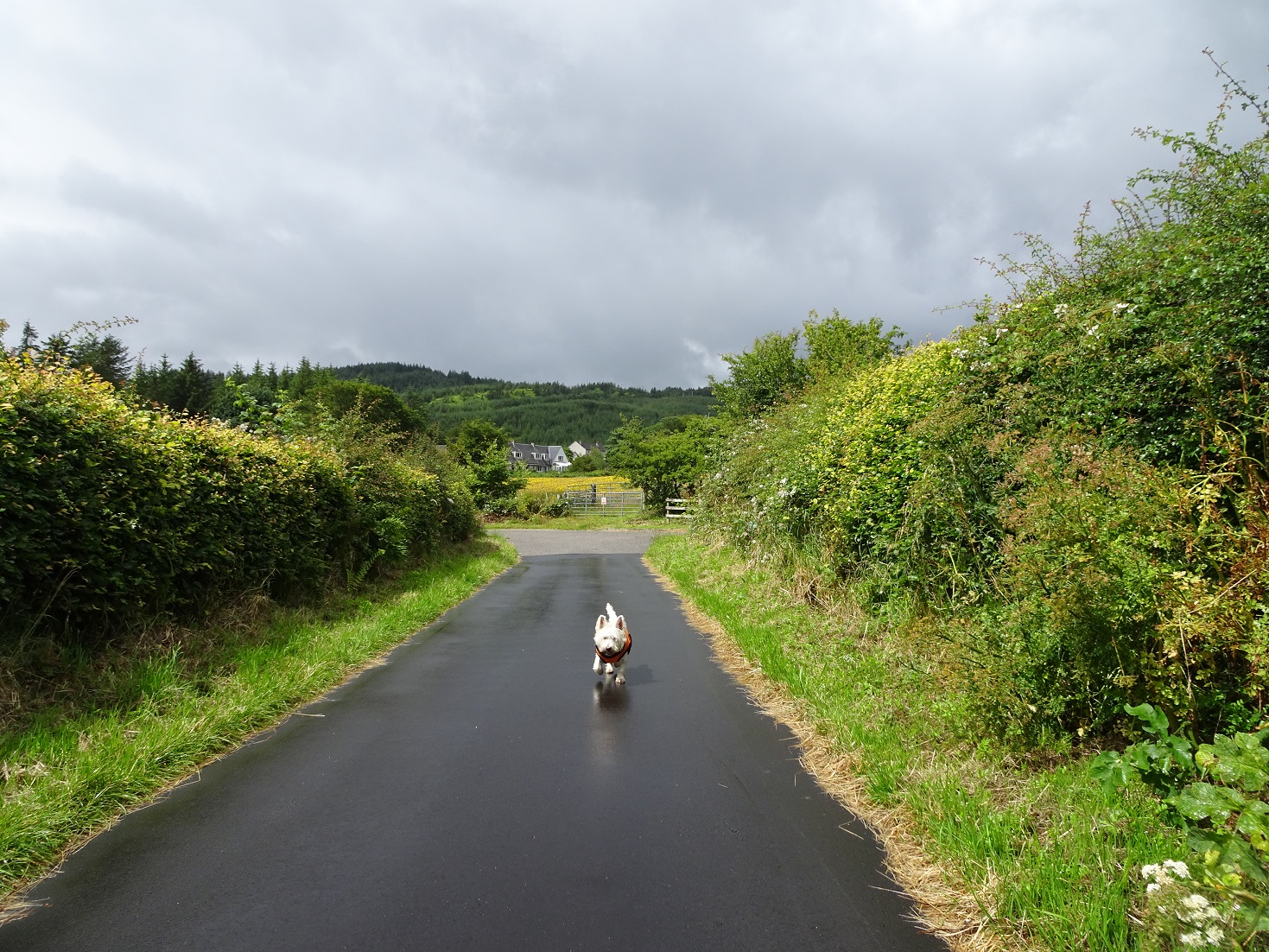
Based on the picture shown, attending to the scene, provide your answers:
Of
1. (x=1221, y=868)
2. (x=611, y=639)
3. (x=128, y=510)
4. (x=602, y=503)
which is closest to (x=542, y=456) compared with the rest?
(x=602, y=503)

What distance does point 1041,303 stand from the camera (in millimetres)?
6102

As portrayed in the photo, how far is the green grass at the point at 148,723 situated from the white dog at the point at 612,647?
2567 mm

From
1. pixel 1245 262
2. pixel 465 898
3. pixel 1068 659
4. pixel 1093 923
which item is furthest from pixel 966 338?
pixel 465 898

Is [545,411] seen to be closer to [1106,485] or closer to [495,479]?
[495,479]

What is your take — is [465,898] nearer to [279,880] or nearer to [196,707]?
[279,880]

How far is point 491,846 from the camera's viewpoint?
3.53 metres

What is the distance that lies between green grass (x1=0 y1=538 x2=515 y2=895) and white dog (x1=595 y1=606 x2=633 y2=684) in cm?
257

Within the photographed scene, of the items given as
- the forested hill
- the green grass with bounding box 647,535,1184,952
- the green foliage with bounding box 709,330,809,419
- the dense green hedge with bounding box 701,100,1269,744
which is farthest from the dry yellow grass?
the forested hill

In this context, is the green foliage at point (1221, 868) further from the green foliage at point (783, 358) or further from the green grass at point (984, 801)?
the green foliage at point (783, 358)

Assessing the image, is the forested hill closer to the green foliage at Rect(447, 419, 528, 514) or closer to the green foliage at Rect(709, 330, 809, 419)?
the green foliage at Rect(447, 419, 528, 514)

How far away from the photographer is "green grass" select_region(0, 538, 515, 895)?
364 cm

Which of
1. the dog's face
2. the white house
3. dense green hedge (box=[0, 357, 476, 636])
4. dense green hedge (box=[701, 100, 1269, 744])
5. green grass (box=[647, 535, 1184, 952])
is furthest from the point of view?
the white house

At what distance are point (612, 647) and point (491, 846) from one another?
10.1 feet

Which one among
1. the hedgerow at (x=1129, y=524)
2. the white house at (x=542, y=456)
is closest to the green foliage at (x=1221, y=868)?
the hedgerow at (x=1129, y=524)
